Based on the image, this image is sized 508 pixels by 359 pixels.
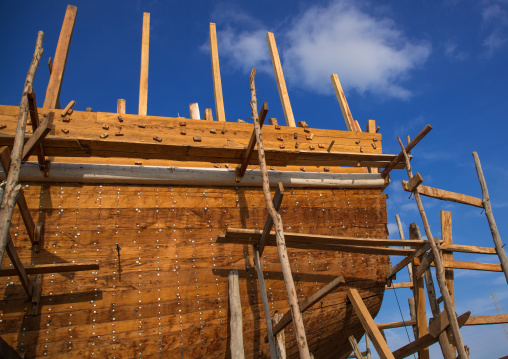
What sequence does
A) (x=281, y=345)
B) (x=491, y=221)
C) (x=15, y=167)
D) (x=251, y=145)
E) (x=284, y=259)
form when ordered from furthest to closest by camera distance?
1. (x=491, y=221)
2. (x=251, y=145)
3. (x=281, y=345)
4. (x=284, y=259)
5. (x=15, y=167)

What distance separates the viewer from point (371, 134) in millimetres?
7566

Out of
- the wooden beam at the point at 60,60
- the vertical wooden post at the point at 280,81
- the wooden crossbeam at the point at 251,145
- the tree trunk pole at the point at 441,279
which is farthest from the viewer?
the vertical wooden post at the point at 280,81

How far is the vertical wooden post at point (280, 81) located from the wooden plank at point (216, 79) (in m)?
1.20

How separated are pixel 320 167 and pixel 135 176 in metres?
3.11

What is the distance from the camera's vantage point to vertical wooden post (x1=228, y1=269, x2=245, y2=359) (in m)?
5.14

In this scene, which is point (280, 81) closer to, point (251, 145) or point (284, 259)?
point (251, 145)

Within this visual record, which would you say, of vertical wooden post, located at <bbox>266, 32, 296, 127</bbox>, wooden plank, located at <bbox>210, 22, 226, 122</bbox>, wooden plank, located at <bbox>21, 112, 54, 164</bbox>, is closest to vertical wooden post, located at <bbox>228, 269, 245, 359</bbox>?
wooden plank, located at <bbox>210, 22, 226, 122</bbox>

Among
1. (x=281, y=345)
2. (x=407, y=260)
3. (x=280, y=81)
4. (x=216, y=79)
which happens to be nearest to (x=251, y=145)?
(x=216, y=79)

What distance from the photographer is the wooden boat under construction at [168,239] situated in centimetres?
498

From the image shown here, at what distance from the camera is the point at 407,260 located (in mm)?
6605

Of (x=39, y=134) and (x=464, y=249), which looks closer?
(x=39, y=134)

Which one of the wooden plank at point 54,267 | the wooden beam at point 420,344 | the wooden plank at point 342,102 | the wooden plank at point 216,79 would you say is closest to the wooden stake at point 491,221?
the wooden beam at point 420,344

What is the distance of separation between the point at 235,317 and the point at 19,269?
2.56 meters

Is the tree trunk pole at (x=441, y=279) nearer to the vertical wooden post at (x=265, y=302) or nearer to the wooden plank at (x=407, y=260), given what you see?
the wooden plank at (x=407, y=260)
